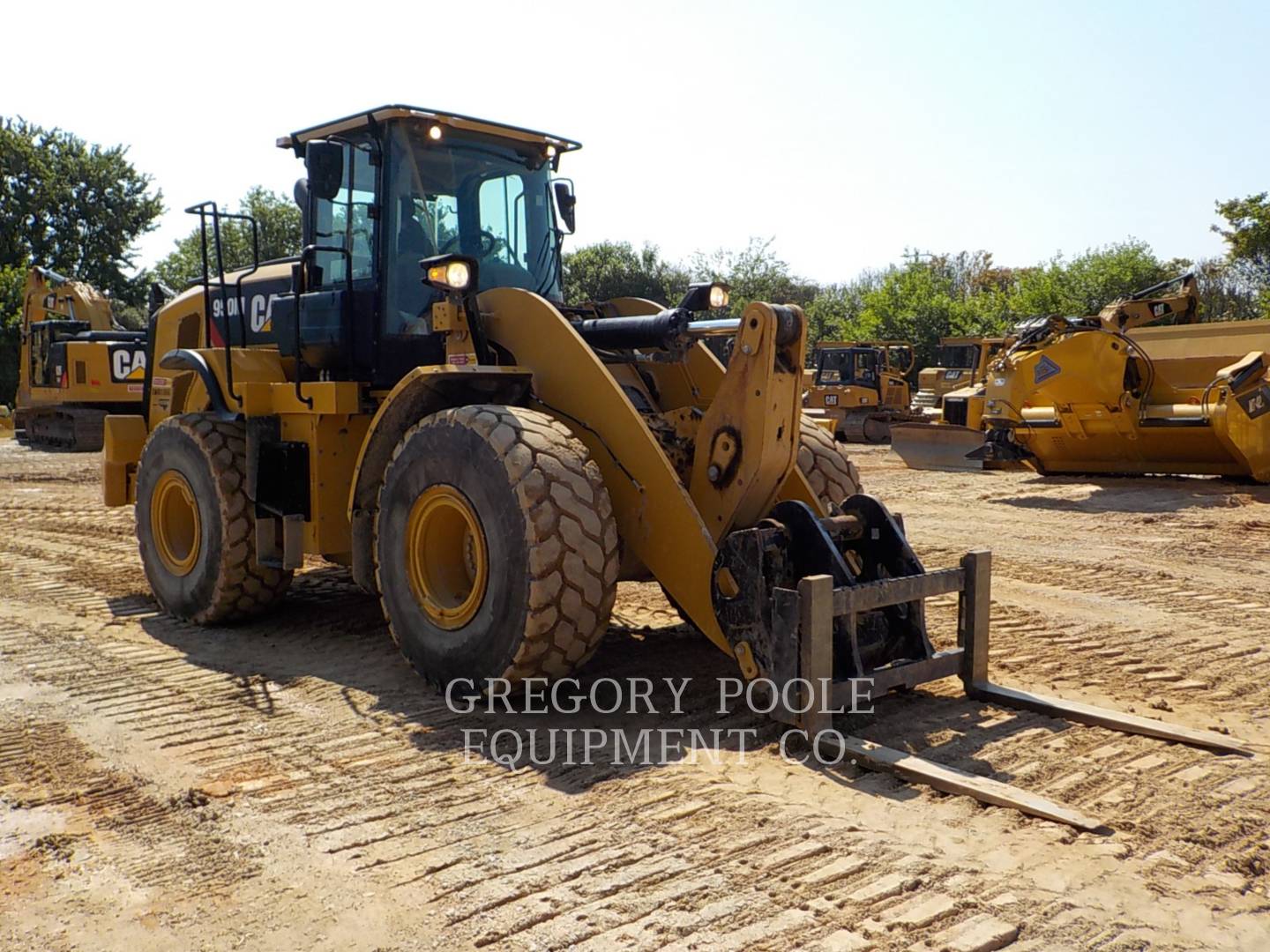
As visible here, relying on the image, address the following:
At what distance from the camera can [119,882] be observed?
313cm

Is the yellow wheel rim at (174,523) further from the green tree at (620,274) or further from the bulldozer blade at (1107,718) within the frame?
the green tree at (620,274)

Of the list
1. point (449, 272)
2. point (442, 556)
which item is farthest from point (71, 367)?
point (442, 556)

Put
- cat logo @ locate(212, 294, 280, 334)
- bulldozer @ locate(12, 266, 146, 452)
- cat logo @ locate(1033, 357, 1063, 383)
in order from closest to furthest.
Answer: cat logo @ locate(212, 294, 280, 334)
cat logo @ locate(1033, 357, 1063, 383)
bulldozer @ locate(12, 266, 146, 452)

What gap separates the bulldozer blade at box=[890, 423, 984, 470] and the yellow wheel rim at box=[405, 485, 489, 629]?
12.1m

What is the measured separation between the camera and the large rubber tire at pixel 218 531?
6.12m

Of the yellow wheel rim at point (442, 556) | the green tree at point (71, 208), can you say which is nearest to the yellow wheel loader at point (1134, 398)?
the yellow wheel rim at point (442, 556)

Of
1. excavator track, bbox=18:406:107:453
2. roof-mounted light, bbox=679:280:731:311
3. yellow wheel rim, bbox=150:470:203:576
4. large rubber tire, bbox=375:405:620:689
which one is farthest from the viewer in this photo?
excavator track, bbox=18:406:107:453

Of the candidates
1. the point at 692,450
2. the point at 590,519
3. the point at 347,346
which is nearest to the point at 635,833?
the point at 590,519

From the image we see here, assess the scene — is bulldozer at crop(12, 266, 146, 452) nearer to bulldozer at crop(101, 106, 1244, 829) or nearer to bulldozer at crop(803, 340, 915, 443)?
bulldozer at crop(803, 340, 915, 443)

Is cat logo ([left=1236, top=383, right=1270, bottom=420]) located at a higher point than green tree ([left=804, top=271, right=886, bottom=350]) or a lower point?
A: lower

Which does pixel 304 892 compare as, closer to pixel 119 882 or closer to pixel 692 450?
pixel 119 882

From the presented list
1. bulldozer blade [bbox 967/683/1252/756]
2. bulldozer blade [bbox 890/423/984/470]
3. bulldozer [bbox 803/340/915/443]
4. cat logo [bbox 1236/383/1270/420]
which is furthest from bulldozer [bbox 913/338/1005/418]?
bulldozer blade [bbox 967/683/1252/756]

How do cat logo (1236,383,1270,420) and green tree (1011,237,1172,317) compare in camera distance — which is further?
green tree (1011,237,1172,317)

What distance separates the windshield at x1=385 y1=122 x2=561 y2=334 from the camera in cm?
566
